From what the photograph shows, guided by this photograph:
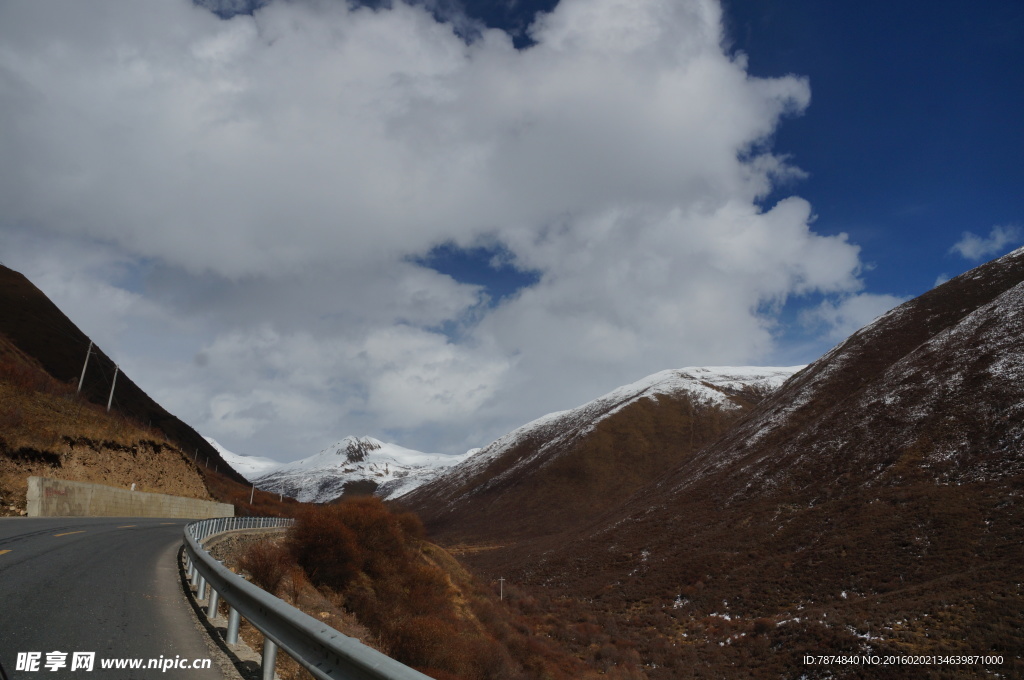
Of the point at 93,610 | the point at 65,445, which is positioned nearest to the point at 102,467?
the point at 65,445

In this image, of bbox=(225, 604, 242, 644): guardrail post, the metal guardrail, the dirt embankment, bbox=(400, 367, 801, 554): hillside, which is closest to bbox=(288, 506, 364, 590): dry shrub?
the metal guardrail

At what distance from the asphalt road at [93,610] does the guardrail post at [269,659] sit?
2.25ft

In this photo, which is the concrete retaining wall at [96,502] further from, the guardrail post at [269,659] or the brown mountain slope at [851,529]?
the brown mountain slope at [851,529]

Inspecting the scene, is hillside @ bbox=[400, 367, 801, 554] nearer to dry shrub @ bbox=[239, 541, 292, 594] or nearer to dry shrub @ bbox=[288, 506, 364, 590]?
dry shrub @ bbox=[288, 506, 364, 590]

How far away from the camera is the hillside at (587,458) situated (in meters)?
119

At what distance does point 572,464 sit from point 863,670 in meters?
110

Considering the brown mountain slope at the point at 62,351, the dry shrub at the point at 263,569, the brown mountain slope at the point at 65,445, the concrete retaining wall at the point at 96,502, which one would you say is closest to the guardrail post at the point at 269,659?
the dry shrub at the point at 263,569

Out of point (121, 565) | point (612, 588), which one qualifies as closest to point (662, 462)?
point (612, 588)

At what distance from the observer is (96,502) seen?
31031mm

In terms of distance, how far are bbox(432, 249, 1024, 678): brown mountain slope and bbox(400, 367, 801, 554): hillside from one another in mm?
29869

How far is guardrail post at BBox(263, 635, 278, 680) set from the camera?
5.31 metres

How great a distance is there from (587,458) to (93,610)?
436 feet

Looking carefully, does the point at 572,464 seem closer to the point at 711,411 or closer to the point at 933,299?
the point at 711,411

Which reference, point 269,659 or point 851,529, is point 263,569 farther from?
point 851,529
